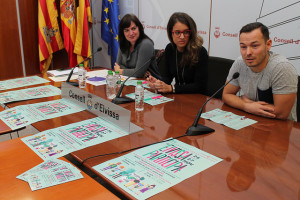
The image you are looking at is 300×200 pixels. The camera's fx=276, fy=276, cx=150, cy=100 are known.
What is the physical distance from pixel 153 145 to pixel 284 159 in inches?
21.0

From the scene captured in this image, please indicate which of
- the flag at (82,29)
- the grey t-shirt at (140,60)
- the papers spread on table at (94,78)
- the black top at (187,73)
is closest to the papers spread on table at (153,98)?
the black top at (187,73)

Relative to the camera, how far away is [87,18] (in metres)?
4.13

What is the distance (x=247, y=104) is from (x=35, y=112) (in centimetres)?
124

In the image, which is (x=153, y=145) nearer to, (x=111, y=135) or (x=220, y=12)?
(x=111, y=135)

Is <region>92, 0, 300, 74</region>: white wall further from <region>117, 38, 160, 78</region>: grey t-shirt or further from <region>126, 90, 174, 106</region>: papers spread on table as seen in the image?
<region>126, 90, 174, 106</region>: papers spread on table

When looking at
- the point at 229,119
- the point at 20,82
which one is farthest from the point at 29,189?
the point at 20,82

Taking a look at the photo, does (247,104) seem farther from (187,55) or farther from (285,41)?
(285,41)

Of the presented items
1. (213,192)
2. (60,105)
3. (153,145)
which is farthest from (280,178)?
(60,105)

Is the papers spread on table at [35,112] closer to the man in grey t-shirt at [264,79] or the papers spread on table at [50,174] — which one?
the papers spread on table at [50,174]

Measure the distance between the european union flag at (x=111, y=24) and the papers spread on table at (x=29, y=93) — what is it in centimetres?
227

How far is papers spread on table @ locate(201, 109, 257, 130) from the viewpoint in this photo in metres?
1.46

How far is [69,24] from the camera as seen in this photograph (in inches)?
156

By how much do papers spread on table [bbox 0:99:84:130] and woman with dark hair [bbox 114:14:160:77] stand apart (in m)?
1.01

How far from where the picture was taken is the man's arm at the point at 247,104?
1549 millimetres
